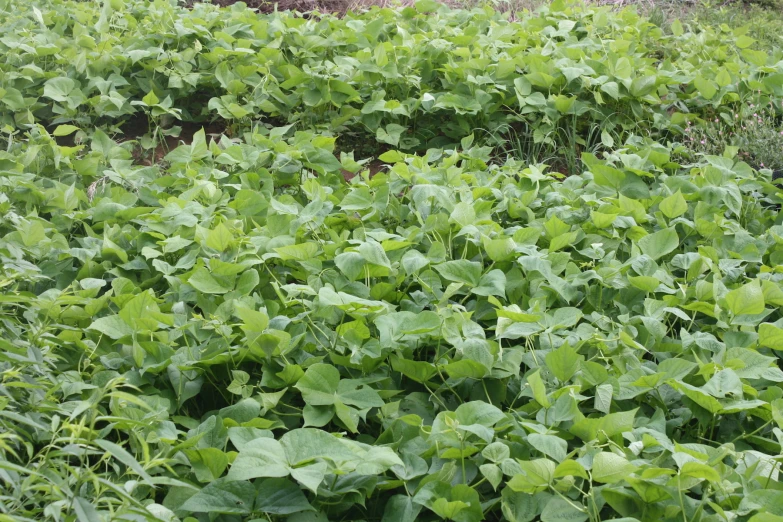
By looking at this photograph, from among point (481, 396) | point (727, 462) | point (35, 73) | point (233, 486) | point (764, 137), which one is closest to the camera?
point (233, 486)

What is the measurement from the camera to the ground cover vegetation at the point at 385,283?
1.56m

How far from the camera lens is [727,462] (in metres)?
1.75

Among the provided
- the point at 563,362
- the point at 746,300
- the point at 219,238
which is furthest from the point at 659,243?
the point at 219,238

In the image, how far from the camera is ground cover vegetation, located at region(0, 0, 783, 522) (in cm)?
156

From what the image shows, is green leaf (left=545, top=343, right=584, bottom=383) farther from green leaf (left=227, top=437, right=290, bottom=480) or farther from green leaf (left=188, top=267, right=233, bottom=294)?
green leaf (left=188, top=267, right=233, bottom=294)

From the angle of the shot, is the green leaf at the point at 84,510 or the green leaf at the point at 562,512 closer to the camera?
the green leaf at the point at 84,510

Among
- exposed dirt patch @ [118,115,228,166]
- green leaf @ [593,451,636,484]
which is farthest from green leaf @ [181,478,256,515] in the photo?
exposed dirt patch @ [118,115,228,166]

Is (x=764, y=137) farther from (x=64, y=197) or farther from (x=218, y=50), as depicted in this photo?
(x=64, y=197)

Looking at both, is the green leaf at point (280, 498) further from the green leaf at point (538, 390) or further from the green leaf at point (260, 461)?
the green leaf at point (538, 390)

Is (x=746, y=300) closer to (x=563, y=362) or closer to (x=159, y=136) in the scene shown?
(x=563, y=362)

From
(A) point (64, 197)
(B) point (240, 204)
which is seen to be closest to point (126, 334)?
(B) point (240, 204)

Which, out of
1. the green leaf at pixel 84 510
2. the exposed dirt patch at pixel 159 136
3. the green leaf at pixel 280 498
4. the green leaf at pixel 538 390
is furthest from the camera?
the exposed dirt patch at pixel 159 136

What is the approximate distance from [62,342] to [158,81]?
8.51 feet

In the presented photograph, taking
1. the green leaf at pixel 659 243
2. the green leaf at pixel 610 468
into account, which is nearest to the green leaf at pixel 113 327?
the green leaf at pixel 610 468
